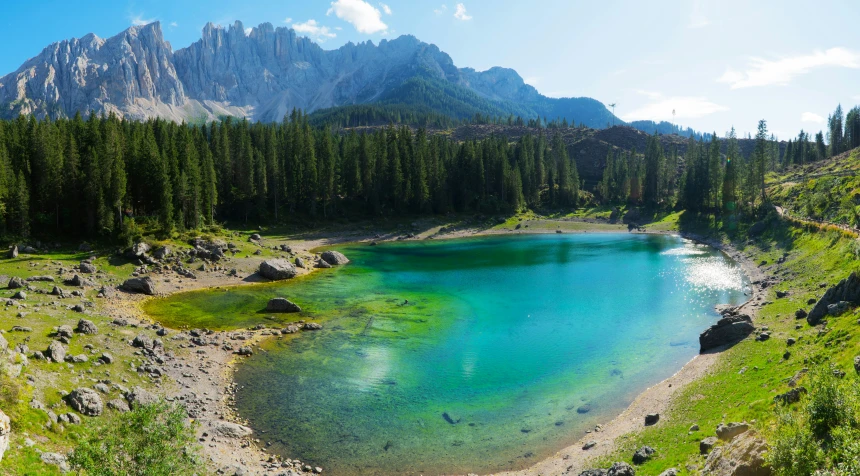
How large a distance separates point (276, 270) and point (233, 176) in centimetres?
5897

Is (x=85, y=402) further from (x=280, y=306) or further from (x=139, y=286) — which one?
(x=139, y=286)

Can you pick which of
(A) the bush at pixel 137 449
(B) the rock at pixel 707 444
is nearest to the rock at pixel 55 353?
(A) the bush at pixel 137 449

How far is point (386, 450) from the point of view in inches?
1070

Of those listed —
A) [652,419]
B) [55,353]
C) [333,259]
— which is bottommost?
[652,419]

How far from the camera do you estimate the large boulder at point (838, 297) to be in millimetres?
35125

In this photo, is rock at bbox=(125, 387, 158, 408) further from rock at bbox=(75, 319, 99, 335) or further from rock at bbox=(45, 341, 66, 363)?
rock at bbox=(75, 319, 99, 335)

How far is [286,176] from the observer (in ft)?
404

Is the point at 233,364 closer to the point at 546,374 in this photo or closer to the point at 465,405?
the point at 465,405

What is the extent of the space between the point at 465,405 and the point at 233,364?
63.9 ft

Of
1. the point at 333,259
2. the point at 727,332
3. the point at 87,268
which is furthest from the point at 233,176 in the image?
the point at 727,332

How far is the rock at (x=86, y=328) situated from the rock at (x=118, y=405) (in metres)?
11.9

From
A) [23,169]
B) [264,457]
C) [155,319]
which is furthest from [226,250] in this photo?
[264,457]

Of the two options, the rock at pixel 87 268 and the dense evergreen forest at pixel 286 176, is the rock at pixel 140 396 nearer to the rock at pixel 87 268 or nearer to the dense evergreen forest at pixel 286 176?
the rock at pixel 87 268

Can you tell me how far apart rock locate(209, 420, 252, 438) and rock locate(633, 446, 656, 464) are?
22.1m
